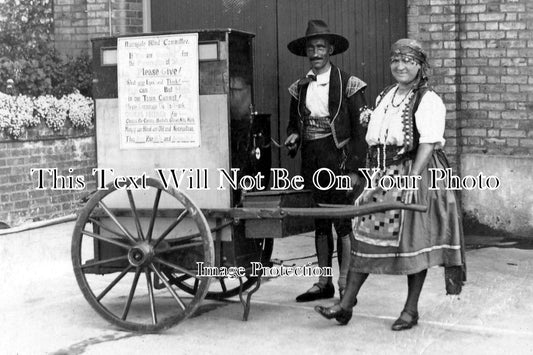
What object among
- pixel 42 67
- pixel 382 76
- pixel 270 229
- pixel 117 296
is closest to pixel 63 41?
pixel 42 67

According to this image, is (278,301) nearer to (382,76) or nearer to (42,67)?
(382,76)

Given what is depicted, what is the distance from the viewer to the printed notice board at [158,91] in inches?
231

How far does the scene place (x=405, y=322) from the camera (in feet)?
19.1

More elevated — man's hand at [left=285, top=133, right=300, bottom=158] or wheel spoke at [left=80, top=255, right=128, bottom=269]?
man's hand at [left=285, top=133, right=300, bottom=158]

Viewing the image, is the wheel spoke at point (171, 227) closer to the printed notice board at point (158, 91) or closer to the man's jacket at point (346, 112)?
the printed notice board at point (158, 91)

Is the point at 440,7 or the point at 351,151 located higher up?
the point at 440,7

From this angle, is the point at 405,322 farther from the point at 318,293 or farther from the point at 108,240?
the point at 108,240

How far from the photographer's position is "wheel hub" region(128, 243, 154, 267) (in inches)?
228

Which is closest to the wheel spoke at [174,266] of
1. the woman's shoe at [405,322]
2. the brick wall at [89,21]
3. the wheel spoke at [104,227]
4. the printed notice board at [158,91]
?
the wheel spoke at [104,227]

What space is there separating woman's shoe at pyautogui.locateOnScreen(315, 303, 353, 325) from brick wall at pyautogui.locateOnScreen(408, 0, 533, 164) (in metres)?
3.58

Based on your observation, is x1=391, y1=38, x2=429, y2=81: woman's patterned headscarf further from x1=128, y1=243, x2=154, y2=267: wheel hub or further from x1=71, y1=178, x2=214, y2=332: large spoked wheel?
x1=128, y1=243, x2=154, y2=267: wheel hub

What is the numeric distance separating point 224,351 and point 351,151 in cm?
196

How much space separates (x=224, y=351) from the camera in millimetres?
5441

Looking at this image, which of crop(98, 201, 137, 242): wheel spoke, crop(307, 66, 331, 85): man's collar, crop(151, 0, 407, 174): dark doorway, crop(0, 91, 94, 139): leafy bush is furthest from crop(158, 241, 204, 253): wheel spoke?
crop(0, 91, 94, 139): leafy bush
